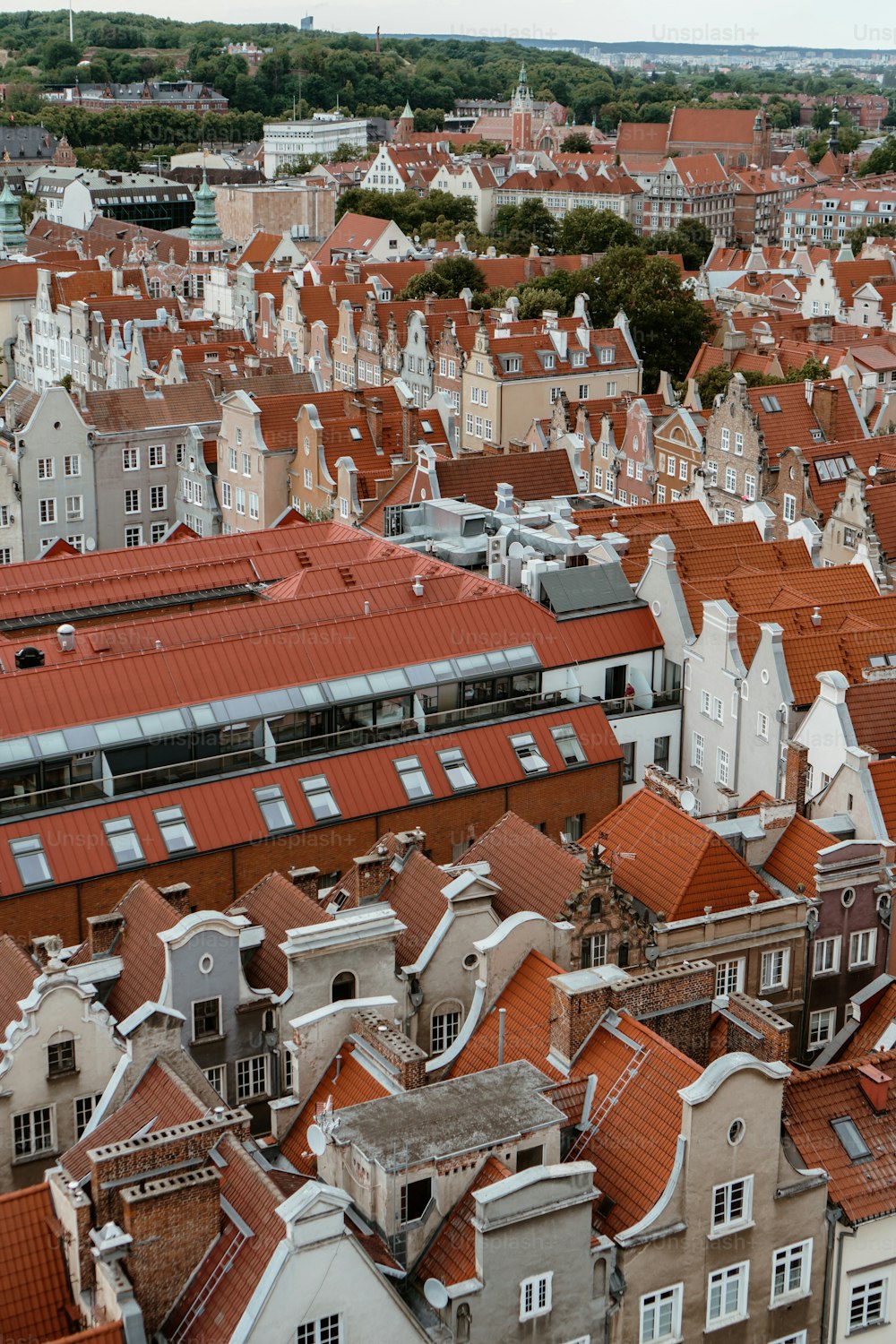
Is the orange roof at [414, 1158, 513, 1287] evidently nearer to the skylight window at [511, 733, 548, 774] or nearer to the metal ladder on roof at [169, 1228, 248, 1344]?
the metal ladder on roof at [169, 1228, 248, 1344]

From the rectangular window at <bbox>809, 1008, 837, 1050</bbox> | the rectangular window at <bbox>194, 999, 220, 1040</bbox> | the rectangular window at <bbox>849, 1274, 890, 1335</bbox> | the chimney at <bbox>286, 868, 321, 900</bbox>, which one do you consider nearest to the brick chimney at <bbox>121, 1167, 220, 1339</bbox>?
the rectangular window at <bbox>194, 999, 220, 1040</bbox>

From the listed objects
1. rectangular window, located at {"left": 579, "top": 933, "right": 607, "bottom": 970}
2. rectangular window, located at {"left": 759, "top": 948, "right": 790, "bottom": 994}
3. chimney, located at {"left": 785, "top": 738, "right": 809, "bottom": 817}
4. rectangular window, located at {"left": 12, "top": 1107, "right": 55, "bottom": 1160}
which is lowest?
rectangular window, located at {"left": 12, "top": 1107, "right": 55, "bottom": 1160}

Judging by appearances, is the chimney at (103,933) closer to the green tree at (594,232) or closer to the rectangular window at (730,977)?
the rectangular window at (730,977)

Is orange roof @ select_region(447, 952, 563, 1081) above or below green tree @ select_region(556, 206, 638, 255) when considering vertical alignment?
below

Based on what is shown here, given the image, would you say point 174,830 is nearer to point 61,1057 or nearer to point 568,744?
point 61,1057

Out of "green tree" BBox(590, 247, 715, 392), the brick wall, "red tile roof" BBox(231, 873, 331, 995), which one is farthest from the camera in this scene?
"green tree" BBox(590, 247, 715, 392)

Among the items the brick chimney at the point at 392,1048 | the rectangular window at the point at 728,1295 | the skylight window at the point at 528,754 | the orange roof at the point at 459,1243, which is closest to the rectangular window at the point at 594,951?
the brick chimney at the point at 392,1048

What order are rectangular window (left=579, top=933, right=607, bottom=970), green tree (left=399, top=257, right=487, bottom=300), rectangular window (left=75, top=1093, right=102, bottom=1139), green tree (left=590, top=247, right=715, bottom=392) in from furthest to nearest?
green tree (left=399, top=257, right=487, bottom=300) < green tree (left=590, top=247, right=715, bottom=392) < rectangular window (left=579, top=933, right=607, bottom=970) < rectangular window (left=75, top=1093, right=102, bottom=1139)
